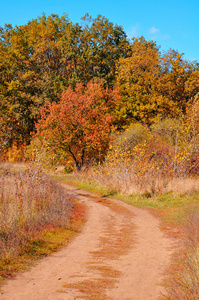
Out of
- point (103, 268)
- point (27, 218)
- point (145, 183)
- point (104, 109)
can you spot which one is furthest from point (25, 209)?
point (104, 109)

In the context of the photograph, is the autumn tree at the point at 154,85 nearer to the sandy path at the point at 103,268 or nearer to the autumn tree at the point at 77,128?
the autumn tree at the point at 77,128

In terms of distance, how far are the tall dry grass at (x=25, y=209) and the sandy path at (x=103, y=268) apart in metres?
1.00

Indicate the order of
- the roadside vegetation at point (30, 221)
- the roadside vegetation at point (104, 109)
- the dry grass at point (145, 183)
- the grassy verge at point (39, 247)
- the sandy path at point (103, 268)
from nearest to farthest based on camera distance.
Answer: the sandy path at point (103, 268) < the grassy verge at point (39, 247) < the roadside vegetation at point (30, 221) < the dry grass at point (145, 183) < the roadside vegetation at point (104, 109)

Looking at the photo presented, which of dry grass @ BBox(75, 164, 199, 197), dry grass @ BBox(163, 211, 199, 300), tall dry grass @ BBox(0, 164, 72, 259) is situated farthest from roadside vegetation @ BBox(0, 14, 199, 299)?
dry grass @ BBox(163, 211, 199, 300)

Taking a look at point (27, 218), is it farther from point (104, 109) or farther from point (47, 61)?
point (47, 61)

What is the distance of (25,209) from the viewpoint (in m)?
10.7

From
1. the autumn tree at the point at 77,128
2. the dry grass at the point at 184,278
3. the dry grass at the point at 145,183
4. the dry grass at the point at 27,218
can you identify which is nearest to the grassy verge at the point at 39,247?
the dry grass at the point at 27,218

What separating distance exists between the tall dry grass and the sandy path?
1.00 metres

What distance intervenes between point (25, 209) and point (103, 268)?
434cm

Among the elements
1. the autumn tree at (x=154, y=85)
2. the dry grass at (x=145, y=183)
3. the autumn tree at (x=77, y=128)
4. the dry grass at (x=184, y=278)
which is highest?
the autumn tree at (x=154, y=85)

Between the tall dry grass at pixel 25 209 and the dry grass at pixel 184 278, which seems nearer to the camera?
the dry grass at pixel 184 278

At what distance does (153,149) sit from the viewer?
21.7 meters

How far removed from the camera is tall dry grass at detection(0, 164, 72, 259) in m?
8.48

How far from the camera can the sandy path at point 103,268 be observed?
5.82 meters
